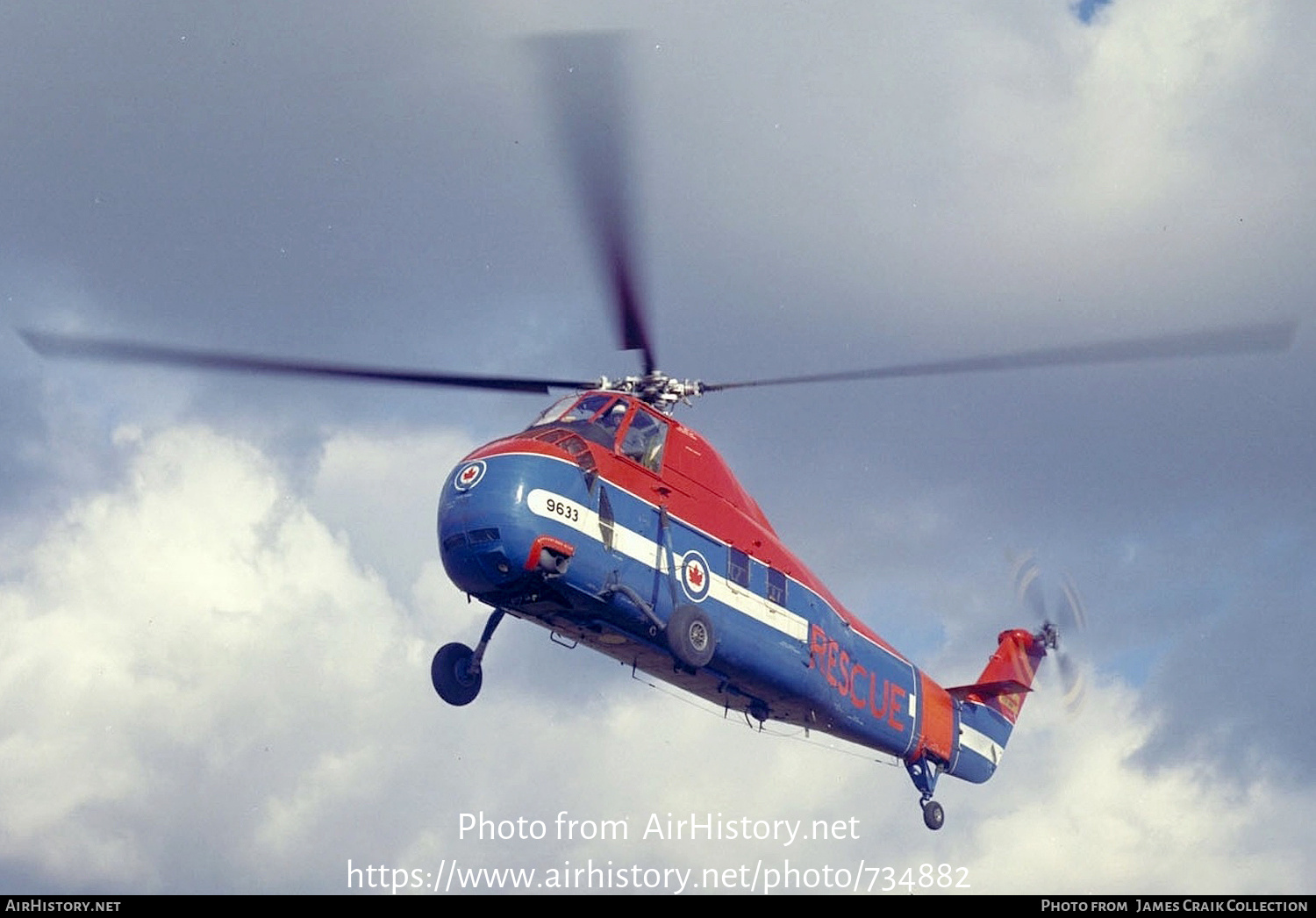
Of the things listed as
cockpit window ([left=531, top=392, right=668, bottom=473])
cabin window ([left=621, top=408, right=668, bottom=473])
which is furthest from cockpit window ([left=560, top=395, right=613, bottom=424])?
cabin window ([left=621, top=408, right=668, bottom=473])

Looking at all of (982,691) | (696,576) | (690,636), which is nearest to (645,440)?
(696,576)

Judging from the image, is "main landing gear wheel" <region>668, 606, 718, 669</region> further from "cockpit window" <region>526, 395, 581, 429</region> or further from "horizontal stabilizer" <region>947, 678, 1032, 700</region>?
"horizontal stabilizer" <region>947, 678, 1032, 700</region>

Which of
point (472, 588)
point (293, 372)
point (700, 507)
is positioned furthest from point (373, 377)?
point (700, 507)

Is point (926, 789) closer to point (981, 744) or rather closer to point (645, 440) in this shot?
point (981, 744)

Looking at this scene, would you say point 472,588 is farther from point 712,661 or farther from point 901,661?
point 901,661

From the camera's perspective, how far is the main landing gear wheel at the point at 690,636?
29.9 m

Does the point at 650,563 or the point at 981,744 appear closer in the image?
the point at 650,563

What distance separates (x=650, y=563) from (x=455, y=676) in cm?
479

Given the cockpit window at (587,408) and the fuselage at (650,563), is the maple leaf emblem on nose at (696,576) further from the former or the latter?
the cockpit window at (587,408)

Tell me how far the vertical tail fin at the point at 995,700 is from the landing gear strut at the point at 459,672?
1504 cm

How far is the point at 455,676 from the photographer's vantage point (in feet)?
105

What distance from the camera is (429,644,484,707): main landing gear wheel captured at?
1253 inches

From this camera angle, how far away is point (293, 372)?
1181 inches
